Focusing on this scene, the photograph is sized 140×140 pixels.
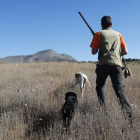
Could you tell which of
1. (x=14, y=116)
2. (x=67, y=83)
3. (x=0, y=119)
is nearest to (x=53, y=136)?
(x=14, y=116)

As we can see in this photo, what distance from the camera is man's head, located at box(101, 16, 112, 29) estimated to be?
3.09 m

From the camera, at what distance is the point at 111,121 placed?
2.75 metres

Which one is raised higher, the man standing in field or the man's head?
the man's head

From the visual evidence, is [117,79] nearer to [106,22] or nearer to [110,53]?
[110,53]

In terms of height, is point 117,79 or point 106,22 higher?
point 106,22

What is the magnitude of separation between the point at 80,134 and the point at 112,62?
4.14 feet

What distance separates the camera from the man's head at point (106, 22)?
3095 mm

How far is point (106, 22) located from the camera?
3117 millimetres

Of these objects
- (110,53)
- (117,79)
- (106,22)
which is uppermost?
(106,22)

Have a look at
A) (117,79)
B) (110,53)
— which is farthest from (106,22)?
(117,79)

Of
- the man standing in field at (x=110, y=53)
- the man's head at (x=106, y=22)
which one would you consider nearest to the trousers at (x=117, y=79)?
the man standing in field at (x=110, y=53)

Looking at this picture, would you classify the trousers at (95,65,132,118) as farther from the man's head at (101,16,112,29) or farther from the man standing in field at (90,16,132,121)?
the man's head at (101,16,112,29)

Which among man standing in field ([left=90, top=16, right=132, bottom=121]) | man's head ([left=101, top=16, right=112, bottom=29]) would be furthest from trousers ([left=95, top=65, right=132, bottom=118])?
man's head ([left=101, top=16, right=112, bottom=29])

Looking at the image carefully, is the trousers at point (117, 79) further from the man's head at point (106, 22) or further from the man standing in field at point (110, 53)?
the man's head at point (106, 22)
